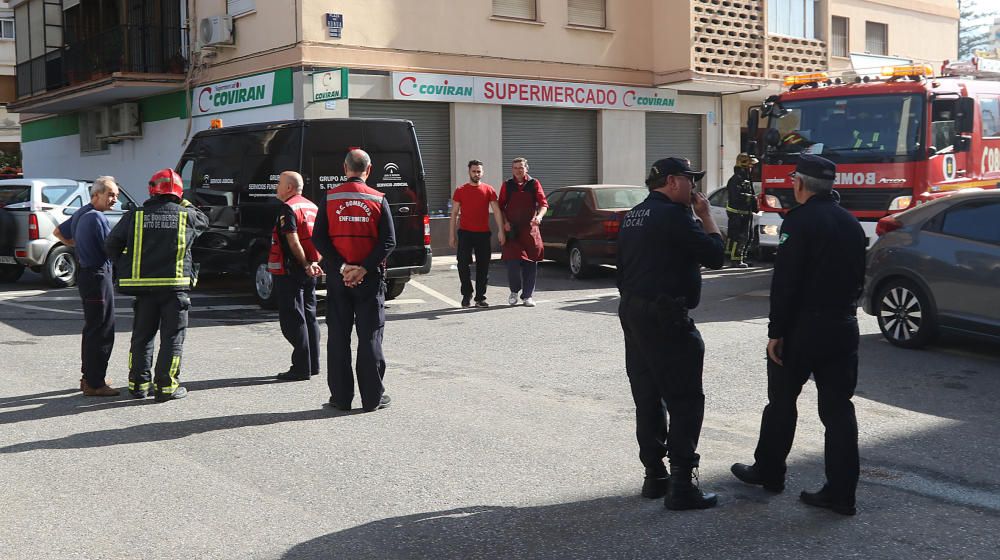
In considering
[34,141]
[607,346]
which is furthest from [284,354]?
[34,141]

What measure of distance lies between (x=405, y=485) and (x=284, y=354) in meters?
4.61

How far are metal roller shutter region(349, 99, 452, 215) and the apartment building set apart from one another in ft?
0.09

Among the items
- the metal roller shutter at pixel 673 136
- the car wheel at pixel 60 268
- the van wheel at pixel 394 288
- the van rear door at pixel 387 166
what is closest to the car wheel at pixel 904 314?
the van rear door at pixel 387 166

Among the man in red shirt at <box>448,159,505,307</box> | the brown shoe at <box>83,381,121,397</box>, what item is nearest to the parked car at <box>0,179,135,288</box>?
the man in red shirt at <box>448,159,505,307</box>

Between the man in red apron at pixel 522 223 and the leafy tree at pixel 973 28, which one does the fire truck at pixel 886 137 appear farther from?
the leafy tree at pixel 973 28

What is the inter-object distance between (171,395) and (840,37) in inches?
1005

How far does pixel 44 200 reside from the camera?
15844 mm

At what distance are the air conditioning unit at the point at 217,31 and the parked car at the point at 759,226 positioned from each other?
32.8 feet

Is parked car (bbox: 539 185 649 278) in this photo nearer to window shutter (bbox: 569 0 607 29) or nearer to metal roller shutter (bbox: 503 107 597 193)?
metal roller shutter (bbox: 503 107 597 193)

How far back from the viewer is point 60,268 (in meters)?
16.0

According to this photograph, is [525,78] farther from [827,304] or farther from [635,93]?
[827,304]

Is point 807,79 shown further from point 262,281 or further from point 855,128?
point 262,281

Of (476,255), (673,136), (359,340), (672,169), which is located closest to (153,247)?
(359,340)

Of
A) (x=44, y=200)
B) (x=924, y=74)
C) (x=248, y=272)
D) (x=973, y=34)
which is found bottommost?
(x=248, y=272)
